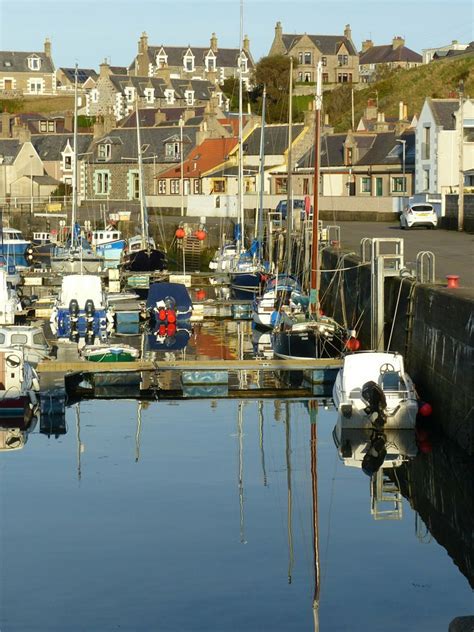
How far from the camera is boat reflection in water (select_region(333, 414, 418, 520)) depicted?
72.8ft

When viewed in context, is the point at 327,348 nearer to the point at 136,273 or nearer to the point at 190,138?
the point at 136,273

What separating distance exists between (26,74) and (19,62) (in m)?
1.87

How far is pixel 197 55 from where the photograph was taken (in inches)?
6649

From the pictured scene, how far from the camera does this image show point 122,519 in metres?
20.6

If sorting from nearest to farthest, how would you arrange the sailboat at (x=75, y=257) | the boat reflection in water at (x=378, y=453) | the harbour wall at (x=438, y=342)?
the boat reflection in water at (x=378, y=453), the harbour wall at (x=438, y=342), the sailboat at (x=75, y=257)

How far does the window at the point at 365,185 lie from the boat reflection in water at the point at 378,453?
186ft

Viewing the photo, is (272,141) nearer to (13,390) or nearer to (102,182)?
(102,182)

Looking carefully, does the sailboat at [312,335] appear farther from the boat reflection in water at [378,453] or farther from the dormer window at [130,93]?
the dormer window at [130,93]

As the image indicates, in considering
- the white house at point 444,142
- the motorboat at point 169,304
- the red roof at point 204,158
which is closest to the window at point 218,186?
the red roof at point 204,158

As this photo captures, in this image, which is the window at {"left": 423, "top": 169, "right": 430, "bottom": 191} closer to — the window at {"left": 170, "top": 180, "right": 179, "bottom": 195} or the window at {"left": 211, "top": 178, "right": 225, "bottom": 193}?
the window at {"left": 211, "top": 178, "right": 225, "bottom": 193}

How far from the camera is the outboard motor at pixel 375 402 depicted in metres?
25.6

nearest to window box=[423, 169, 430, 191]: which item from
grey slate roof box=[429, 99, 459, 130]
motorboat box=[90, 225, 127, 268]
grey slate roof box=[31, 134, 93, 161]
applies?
grey slate roof box=[429, 99, 459, 130]

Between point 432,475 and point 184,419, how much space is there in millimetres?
7369

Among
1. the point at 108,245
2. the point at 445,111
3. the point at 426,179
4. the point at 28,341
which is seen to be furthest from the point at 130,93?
the point at 28,341
